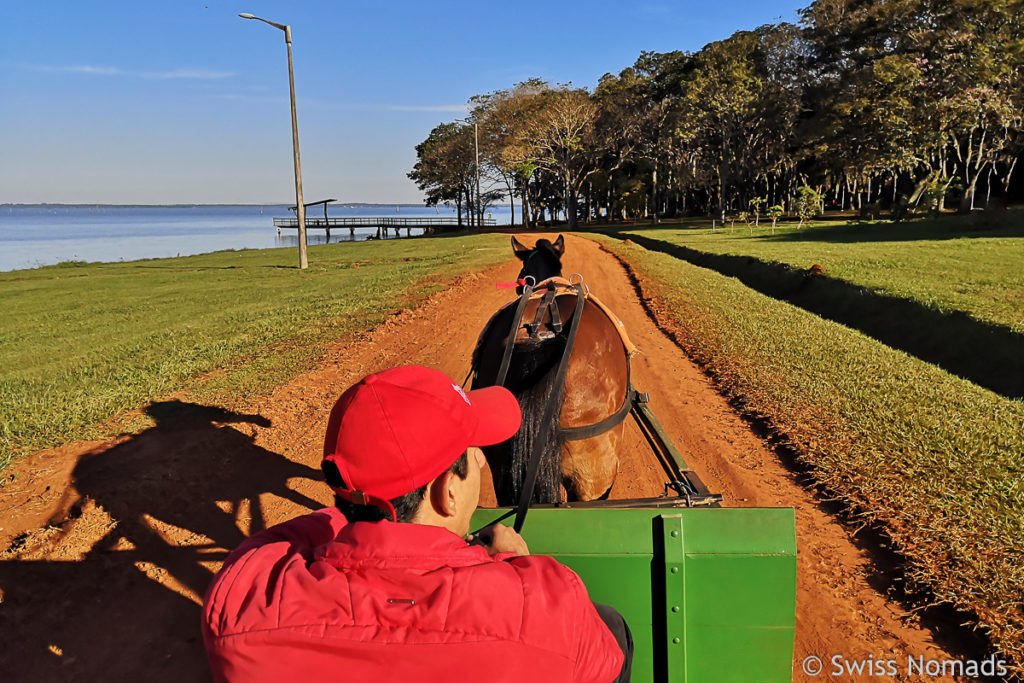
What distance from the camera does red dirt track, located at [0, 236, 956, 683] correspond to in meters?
3.30

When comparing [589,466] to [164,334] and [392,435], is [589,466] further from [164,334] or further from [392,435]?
[164,334]

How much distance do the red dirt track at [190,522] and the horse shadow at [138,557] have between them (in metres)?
0.01

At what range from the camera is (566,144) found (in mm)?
44938

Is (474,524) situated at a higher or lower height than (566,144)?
lower

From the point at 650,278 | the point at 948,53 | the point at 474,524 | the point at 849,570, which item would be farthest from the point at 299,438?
the point at 948,53

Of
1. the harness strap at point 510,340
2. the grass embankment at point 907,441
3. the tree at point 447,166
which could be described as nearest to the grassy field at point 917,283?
the grass embankment at point 907,441

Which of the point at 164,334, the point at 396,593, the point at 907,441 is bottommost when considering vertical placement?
the point at 907,441

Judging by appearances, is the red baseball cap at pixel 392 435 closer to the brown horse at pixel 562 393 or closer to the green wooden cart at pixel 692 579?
the green wooden cart at pixel 692 579

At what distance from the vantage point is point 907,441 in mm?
5164

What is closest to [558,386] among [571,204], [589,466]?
[589,466]

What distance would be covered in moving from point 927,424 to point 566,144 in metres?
42.1

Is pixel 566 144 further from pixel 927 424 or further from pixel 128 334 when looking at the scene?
pixel 927 424

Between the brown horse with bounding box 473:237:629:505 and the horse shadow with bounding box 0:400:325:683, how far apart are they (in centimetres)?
193

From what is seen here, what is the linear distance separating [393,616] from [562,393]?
2.05m
